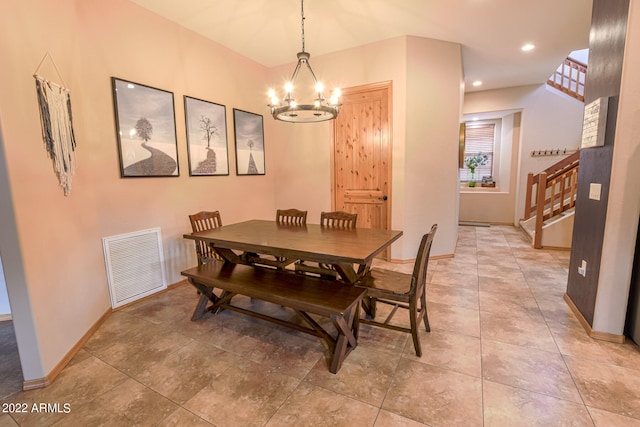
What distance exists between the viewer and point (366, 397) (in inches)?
64.8

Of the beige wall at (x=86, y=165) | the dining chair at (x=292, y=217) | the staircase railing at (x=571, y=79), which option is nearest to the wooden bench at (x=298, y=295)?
the dining chair at (x=292, y=217)

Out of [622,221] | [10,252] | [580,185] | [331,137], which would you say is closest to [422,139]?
[331,137]

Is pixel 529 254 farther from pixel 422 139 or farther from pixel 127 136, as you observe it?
pixel 127 136

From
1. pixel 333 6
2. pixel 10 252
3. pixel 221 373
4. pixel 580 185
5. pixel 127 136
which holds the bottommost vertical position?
pixel 221 373

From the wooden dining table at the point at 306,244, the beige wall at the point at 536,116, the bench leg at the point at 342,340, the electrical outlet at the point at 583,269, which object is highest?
the beige wall at the point at 536,116

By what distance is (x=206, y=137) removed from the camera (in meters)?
3.58

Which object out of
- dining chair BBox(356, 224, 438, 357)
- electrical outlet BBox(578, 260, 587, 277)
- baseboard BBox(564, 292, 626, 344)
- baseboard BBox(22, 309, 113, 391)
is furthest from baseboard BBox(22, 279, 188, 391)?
electrical outlet BBox(578, 260, 587, 277)

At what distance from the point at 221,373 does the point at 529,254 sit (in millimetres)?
4614

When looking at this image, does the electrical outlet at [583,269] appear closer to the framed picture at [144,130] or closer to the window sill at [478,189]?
the framed picture at [144,130]

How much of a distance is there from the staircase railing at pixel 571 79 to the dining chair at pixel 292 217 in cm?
617

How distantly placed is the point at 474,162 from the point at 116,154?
7394 millimetres

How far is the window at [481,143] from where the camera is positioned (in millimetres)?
7031

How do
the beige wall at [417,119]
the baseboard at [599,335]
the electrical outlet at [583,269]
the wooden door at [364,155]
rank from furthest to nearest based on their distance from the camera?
the wooden door at [364,155]
the beige wall at [417,119]
the electrical outlet at [583,269]
the baseboard at [599,335]

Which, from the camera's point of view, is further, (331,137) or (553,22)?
(331,137)
